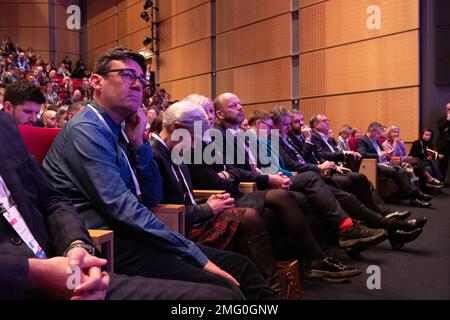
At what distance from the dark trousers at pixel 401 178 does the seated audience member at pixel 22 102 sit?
377 centimetres

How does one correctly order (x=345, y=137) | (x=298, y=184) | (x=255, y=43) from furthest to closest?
(x=255, y=43), (x=345, y=137), (x=298, y=184)

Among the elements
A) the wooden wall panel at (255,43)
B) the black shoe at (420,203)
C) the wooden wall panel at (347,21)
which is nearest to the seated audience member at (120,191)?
the black shoe at (420,203)

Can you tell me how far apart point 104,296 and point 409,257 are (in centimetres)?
233

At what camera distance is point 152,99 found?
8734mm

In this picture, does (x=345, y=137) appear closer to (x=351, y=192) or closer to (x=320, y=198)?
(x=351, y=192)

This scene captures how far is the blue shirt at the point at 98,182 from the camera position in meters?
1.19

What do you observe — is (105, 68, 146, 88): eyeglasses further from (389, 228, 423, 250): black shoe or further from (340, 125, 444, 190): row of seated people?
(340, 125, 444, 190): row of seated people

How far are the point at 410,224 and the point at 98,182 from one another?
85.6 inches

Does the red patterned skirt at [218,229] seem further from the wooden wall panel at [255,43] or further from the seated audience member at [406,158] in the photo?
the wooden wall panel at [255,43]

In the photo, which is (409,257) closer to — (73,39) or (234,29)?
(234,29)

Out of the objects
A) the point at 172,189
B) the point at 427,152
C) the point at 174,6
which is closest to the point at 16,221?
the point at 172,189

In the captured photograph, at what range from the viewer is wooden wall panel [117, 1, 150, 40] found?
1129cm

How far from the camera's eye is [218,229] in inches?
69.8
